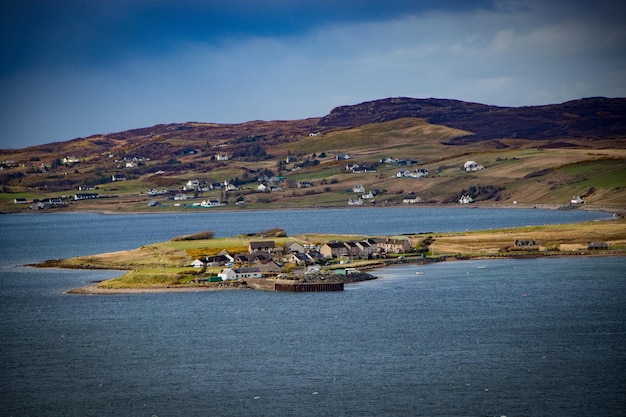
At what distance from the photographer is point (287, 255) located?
79000 millimetres

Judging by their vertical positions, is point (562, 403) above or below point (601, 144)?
below

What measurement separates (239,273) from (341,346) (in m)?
26.7

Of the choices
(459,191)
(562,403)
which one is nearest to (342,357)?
(562,403)

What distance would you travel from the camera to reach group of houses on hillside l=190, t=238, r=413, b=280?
2896 inches

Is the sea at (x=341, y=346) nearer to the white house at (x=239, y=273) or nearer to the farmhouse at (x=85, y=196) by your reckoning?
the white house at (x=239, y=273)

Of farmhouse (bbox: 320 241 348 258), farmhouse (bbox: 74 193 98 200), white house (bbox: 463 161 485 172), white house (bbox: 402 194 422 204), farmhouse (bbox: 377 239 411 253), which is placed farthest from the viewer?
farmhouse (bbox: 74 193 98 200)

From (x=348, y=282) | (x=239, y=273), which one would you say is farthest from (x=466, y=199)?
(x=348, y=282)

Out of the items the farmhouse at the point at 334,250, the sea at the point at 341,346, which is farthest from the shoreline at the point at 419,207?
the sea at the point at 341,346

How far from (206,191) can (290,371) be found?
496ft

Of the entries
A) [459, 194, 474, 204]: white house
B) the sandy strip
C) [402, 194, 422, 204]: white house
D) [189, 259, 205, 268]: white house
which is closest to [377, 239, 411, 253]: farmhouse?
[189, 259, 205, 268]: white house

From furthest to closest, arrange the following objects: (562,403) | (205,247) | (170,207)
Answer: (170,207) → (205,247) → (562,403)

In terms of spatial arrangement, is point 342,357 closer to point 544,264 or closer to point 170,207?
point 544,264

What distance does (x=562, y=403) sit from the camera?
35906 mm

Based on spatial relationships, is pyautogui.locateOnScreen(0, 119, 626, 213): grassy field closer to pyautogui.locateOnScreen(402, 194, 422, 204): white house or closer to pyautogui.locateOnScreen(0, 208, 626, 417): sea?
pyautogui.locateOnScreen(402, 194, 422, 204): white house
